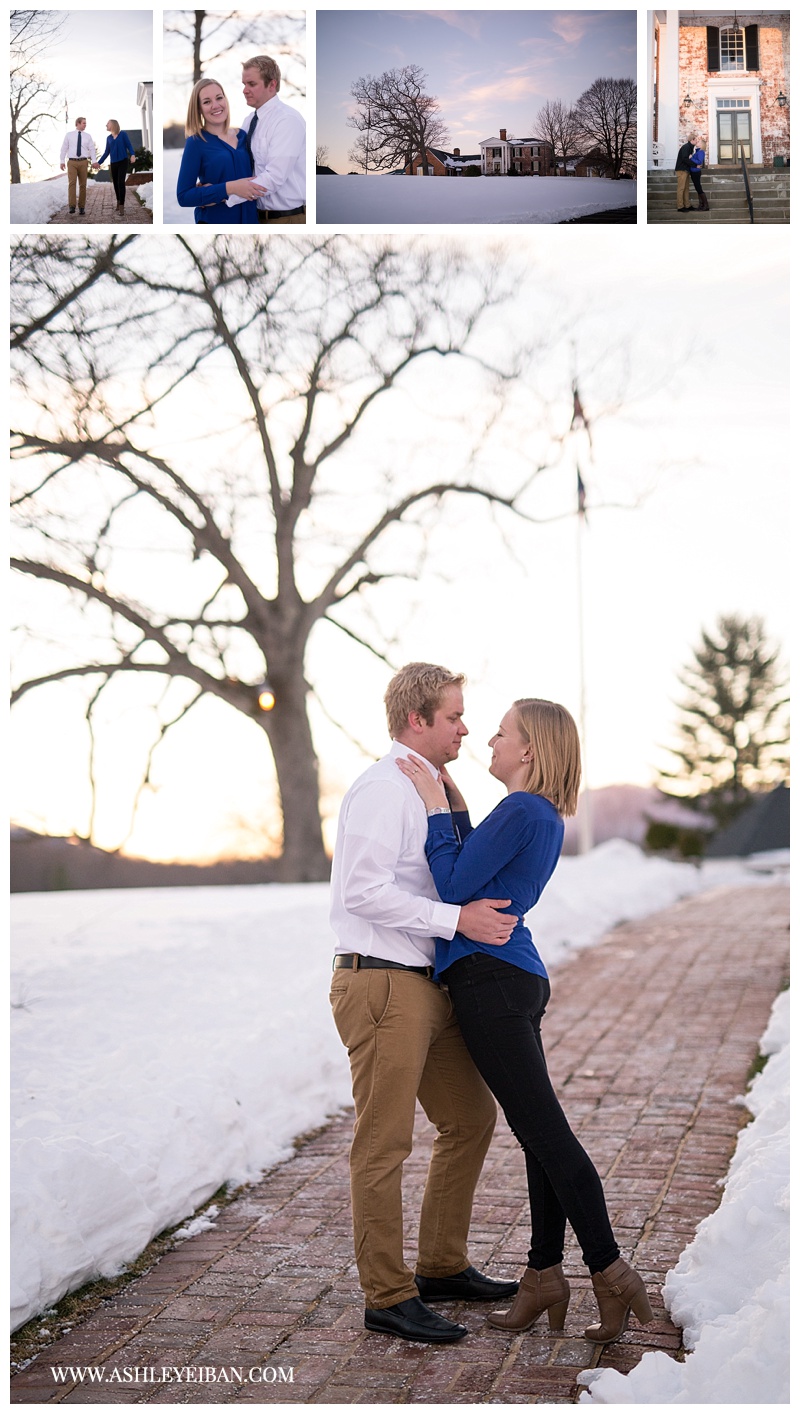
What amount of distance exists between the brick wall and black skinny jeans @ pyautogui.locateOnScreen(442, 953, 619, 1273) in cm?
273

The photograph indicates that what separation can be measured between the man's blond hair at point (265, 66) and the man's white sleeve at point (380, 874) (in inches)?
103

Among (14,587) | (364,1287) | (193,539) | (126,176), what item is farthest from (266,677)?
(364,1287)

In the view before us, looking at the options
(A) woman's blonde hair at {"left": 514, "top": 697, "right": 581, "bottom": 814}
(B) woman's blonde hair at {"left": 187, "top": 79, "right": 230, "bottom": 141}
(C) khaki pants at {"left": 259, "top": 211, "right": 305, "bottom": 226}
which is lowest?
(A) woman's blonde hair at {"left": 514, "top": 697, "right": 581, "bottom": 814}

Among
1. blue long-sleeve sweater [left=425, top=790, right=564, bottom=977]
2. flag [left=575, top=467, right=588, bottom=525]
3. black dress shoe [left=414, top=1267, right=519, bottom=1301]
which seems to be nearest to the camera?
blue long-sleeve sweater [left=425, top=790, right=564, bottom=977]

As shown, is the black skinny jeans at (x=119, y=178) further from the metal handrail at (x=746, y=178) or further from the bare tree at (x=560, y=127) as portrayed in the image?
the metal handrail at (x=746, y=178)

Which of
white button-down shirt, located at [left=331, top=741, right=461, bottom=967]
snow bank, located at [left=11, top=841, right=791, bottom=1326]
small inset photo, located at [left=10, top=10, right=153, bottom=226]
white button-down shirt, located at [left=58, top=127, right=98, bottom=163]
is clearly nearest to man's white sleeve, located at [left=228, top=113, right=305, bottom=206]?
small inset photo, located at [left=10, top=10, right=153, bottom=226]

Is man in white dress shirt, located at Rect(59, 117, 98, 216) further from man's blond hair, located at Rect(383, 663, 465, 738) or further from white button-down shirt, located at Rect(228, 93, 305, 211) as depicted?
man's blond hair, located at Rect(383, 663, 465, 738)

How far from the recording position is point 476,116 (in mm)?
4422

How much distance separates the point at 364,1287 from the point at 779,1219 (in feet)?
4.21

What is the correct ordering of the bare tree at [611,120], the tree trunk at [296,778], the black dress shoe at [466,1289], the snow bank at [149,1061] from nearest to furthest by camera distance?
the black dress shoe at [466,1289], the snow bank at [149,1061], the bare tree at [611,120], the tree trunk at [296,778]

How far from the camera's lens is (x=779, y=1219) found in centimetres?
370

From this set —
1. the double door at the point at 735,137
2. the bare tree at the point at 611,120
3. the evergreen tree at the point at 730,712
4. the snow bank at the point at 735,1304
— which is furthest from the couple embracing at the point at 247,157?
the evergreen tree at the point at 730,712

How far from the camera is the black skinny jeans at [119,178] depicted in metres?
4.25

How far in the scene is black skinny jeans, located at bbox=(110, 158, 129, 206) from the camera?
4250 mm
